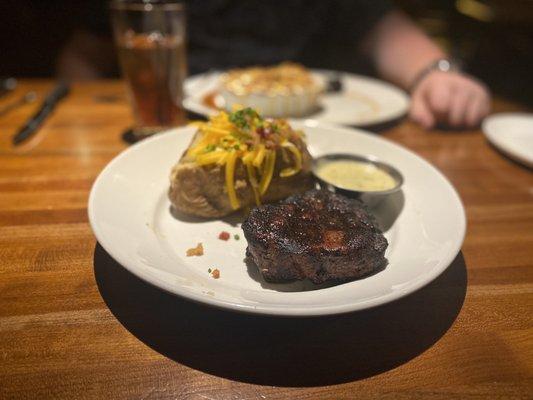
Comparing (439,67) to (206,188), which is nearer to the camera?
(206,188)

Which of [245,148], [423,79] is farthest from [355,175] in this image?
[423,79]

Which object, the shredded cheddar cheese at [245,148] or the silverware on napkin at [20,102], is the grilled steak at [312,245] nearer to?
the shredded cheddar cheese at [245,148]

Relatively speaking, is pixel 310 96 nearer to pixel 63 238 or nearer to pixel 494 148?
pixel 494 148

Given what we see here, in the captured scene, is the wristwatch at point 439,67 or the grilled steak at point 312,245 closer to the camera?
the grilled steak at point 312,245

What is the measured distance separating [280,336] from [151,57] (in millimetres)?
2405

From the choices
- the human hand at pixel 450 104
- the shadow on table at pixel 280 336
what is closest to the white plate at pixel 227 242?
the shadow on table at pixel 280 336

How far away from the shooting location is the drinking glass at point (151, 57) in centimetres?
305

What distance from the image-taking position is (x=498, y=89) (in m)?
8.15

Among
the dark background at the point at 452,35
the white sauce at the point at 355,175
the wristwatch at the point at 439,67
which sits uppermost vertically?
the wristwatch at the point at 439,67

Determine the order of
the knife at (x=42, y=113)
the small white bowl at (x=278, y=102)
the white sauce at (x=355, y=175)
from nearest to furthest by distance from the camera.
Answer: the white sauce at (x=355, y=175), the knife at (x=42, y=113), the small white bowl at (x=278, y=102)

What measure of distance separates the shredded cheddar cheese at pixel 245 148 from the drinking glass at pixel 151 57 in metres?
1.12

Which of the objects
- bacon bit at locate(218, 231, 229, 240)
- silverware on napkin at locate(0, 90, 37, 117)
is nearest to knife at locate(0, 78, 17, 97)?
silverware on napkin at locate(0, 90, 37, 117)

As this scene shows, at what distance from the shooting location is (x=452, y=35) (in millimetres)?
8594

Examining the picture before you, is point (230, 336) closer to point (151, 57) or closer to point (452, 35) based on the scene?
point (151, 57)
